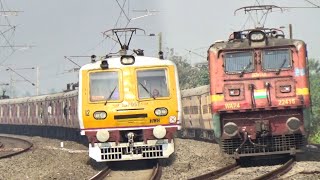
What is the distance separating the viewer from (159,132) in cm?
1370

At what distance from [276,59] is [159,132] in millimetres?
3388

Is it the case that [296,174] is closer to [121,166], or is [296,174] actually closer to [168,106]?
[168,106]

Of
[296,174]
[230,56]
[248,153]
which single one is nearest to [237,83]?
[230,56]

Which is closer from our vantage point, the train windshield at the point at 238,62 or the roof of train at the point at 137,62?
the train windshield at the point at 238,62

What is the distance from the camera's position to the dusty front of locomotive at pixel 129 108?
13750 millimetres

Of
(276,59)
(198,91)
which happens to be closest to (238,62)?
(276,59)

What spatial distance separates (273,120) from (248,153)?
0.99m

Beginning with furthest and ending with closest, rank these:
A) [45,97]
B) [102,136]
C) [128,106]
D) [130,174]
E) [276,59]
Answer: [45,97], [128,106], [102,136], [130,174], [276,59]

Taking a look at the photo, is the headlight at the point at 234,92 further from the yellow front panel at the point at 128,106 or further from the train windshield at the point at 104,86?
the train windshield at the point at 104,86

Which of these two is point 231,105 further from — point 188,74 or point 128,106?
point 188,74

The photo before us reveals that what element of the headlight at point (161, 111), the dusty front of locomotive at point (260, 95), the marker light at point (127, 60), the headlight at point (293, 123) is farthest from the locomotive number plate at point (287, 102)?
the marker light at point (127, 60)

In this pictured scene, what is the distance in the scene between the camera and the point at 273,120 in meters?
12.9

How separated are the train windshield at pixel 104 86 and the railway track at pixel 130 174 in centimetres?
186

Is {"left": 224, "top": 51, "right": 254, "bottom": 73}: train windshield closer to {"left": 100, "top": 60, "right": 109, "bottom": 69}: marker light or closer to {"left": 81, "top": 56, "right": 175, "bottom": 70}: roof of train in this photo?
{"left": 81, "top": 56, "right": 175, "bottom": 70}: roof of train
